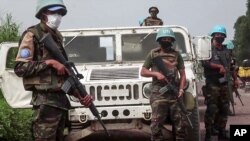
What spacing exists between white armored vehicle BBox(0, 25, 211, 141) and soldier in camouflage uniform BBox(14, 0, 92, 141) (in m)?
1.92

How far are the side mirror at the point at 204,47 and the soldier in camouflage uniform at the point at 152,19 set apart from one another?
2.11 meters

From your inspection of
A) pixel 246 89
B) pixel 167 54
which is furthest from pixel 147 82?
pixel 246 89

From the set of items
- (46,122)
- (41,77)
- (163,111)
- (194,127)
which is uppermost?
(41,77)

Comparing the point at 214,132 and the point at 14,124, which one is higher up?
the point at 14,124

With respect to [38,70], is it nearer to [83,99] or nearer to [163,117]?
[83,99]

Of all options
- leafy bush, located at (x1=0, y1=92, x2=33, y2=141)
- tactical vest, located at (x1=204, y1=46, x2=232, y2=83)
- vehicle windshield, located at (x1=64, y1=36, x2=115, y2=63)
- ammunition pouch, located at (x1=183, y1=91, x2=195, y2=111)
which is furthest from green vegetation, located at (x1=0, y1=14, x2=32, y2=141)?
tactical vest, located at (x1=204, y1=46, x2=232, y2=83)

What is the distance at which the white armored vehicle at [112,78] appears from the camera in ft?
21.0

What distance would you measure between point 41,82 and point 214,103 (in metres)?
4.06

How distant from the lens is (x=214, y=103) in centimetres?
793

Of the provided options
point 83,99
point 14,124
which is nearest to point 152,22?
point 14,124

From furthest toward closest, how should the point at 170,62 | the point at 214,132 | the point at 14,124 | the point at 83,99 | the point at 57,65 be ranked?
the point at 214,132 → the point at 14,124 → the point at 170,62 → the point at 83,99 → the point at 57,65

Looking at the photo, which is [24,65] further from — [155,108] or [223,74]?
[223,74]

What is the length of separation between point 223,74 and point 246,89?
16447 mm

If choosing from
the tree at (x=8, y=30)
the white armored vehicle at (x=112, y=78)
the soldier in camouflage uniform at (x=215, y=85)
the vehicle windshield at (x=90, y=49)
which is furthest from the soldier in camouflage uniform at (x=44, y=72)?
the tree at (x=8, y=30)
